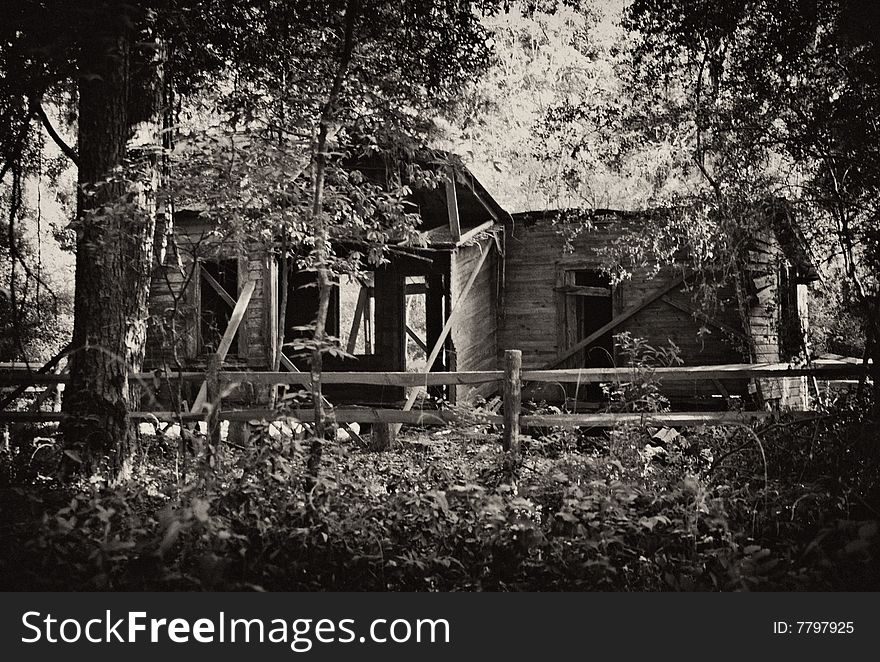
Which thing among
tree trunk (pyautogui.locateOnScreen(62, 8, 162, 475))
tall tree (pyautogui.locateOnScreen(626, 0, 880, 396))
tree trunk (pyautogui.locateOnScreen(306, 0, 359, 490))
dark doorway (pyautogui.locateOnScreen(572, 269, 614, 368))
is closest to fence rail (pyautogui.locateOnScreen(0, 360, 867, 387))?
tall tree (pyautogui.locateOnScreen(626, 0, 880, 396))

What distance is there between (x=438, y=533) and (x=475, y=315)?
32.5 ft

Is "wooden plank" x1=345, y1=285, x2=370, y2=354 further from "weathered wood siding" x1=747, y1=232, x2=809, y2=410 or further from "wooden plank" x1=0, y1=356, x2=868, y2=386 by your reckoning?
"wooden plank" x1=0, y1=356, x2=868, y2=386

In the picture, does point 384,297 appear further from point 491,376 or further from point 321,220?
point 321,220

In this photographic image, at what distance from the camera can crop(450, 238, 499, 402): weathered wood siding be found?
12922 mm

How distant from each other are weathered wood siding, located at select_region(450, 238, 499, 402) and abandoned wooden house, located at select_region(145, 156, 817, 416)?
0.03m

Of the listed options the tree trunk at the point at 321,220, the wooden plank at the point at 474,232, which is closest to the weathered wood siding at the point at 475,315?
the wooden plank at the point at 474,232

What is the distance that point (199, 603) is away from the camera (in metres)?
3.72

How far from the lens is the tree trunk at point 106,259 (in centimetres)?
586

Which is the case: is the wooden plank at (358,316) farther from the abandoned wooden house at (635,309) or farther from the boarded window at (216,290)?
the abandoned wooden house at (635,309)

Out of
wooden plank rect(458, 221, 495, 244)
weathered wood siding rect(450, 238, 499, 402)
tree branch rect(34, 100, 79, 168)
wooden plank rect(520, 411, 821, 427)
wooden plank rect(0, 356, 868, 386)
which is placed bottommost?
wooden plank rect(520, 411, 821, 427)

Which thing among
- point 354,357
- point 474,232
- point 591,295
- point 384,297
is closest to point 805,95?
point 354,357

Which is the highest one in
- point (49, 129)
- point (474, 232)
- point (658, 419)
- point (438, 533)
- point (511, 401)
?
point (474, 232)

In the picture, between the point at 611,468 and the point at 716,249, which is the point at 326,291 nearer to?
the point at 611,468

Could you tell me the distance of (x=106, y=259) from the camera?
6055 mm
